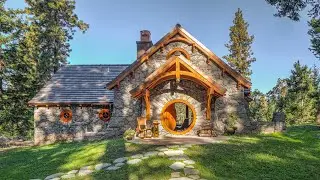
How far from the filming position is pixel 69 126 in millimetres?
21688

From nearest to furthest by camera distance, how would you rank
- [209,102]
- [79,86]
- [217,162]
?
[217,162] → [209,102] → [79,86]

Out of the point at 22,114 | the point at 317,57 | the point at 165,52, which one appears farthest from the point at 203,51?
the point at 22,114

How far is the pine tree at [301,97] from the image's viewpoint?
1458 inches

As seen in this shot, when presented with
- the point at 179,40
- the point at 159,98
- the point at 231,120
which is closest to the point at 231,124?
the point at 231,120

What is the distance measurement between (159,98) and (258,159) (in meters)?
7.71

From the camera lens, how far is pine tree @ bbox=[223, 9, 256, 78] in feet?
142

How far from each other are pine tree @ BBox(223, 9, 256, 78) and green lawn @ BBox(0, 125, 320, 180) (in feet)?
96.1

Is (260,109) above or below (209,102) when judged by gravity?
below

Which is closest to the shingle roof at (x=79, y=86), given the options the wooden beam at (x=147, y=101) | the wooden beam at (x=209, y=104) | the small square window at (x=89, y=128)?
the small square window at (x=89, y=128)

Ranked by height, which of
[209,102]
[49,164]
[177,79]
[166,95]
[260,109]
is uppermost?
[177,79]

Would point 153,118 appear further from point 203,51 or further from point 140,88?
point 203,51

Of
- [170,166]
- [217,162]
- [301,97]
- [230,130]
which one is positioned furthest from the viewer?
[301,97]

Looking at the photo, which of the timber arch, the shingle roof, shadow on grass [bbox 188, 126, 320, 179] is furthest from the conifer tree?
shadow on grass [bbox 188, 126, 320, 179]

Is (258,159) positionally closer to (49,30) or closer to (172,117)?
(172,117)
